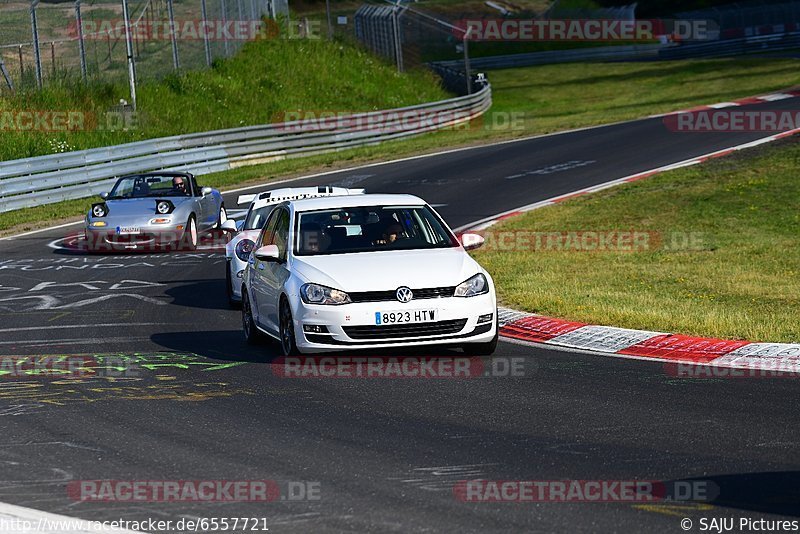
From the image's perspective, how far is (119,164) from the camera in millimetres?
30578

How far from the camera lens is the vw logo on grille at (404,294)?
10.3 m

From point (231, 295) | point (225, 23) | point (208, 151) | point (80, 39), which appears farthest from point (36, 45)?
point (231, 295)

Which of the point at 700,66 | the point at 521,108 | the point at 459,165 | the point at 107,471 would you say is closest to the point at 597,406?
the point at 107,471

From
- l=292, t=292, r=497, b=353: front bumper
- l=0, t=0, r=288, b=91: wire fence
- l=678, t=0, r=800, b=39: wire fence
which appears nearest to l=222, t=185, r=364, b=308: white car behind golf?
l=292, t=292, r=497, b=353: front bumper

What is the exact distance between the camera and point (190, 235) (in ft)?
70.5

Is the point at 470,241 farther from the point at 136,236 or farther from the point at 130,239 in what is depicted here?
the point at 130,239

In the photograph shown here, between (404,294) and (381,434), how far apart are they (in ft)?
8.67

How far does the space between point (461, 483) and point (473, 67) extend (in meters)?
65.8

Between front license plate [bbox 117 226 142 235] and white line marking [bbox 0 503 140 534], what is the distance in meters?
15.2

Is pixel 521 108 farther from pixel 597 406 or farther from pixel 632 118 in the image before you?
pixel 597 406

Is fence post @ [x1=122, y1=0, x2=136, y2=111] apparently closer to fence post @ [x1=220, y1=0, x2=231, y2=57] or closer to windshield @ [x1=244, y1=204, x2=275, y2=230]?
fence post @ [x1=220, y1=0, x2=231, y2=57]

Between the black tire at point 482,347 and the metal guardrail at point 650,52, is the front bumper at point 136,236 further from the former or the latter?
the metal guardrail at point 650,52

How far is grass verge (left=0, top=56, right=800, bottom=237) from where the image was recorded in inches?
1339

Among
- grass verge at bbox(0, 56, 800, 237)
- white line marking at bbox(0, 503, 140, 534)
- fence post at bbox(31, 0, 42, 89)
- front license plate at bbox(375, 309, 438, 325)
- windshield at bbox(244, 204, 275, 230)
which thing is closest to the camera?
white line marking at bbox(0, 503, 140, 534)
